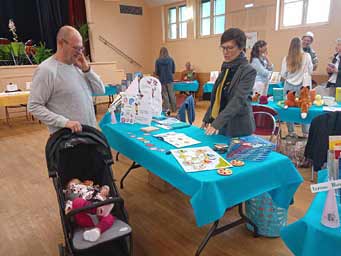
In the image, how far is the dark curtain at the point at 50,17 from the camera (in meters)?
8.32

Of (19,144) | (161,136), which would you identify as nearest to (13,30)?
(19,144)

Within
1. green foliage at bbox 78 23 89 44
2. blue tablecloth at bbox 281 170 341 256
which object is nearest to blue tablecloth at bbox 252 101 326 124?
blue tablecloth at bbox 281 170 341 256

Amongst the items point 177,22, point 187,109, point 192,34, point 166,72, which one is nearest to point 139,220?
point 187,109

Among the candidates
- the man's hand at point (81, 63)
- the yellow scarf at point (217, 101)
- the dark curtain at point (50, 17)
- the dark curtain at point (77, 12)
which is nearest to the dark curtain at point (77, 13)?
the dark curtain at point (77, 12)

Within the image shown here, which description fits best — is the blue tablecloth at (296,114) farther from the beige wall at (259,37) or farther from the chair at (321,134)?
the beige wall at (259,37)

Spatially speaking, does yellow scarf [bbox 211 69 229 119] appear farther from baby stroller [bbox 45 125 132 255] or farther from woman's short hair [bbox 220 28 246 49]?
baby stroller [bbox 45 125 132 255]

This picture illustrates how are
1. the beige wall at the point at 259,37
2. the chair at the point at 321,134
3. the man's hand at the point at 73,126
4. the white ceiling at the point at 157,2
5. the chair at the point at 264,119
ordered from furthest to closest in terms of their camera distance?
the white ceiling at the point at 157,2 → the beige wall at the point at 259,37 → the chair at the point at 264,119 → the chair at the point at 321,134 → the man's hand at the point at 73,126

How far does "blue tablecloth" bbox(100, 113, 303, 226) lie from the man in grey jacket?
498 mm

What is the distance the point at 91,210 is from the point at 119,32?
9326 millimetres

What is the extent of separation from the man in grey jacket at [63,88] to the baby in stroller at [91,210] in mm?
373

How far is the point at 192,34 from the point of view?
29.7 feet

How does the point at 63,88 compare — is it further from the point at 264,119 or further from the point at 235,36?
the point at 264,119

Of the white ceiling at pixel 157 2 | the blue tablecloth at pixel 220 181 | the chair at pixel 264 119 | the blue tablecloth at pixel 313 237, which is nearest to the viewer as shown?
the blue tablecloth at pixel 313 237

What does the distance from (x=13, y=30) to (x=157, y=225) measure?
7840 mm
